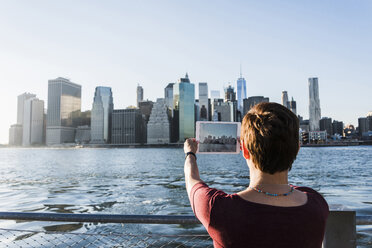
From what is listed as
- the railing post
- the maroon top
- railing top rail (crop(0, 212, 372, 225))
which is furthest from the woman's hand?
the railing post

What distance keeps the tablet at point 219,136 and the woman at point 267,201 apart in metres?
0.81

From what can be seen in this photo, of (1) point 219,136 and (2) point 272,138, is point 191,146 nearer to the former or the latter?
(1) point 219,136

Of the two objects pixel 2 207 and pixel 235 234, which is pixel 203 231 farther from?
pixel 2 207

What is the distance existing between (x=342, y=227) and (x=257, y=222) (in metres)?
1.42

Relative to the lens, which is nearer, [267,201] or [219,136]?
A: [267,201]

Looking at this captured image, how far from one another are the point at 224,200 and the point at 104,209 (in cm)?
1440

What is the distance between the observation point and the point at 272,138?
1.64 meters

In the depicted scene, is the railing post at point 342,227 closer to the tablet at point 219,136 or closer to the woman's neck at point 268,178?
the tablet at point 219,136

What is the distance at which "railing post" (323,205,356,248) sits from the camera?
100.0 inches

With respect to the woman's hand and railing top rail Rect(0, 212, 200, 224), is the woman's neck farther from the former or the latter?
railing top rail Rect(0, 212, 200, 224)

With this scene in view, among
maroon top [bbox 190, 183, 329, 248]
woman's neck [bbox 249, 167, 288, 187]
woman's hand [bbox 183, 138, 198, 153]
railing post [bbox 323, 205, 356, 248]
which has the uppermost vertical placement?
woman's hand [bbox 183, 138, 198, 153]

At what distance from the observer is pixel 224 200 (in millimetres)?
1596

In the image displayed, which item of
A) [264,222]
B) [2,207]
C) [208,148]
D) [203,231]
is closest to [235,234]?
[264,222]

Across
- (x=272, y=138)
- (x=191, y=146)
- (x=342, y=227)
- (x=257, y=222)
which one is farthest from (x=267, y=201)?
(x=342, y=227)
